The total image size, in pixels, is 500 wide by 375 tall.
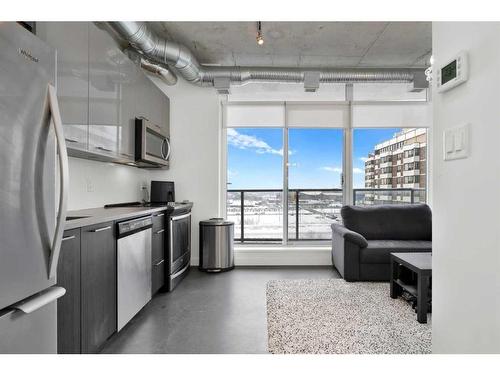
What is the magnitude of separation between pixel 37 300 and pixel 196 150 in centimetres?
335

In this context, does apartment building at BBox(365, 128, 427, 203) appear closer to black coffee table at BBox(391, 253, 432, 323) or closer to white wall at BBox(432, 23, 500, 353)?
black coffee table at BBox(391, 253, 432, 323)

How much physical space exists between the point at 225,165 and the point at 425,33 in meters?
2.99

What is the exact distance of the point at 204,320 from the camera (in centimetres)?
247

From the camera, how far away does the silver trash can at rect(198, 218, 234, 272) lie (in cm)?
390

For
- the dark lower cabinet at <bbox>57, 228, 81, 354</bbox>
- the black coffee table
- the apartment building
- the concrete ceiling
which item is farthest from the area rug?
the concrete ceiling

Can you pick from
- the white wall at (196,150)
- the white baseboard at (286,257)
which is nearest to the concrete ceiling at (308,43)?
the white wall at (196,150)

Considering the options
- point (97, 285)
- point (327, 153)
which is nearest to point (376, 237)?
point (327, 153)

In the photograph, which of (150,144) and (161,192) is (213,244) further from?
(150,144)

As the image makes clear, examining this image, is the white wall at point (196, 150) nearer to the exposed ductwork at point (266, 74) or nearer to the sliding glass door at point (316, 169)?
the exposed ductwork at point (266, 74)

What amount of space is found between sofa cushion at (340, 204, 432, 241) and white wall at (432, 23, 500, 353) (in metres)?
2.91

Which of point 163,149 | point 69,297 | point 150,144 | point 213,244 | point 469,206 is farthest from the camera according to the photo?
point 213,244

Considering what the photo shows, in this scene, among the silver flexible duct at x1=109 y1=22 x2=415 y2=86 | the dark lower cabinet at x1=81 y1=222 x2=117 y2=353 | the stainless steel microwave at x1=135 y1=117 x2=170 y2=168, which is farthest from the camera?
the silver flexible duct at x1=109 y1=22 x2=415 y2=86
